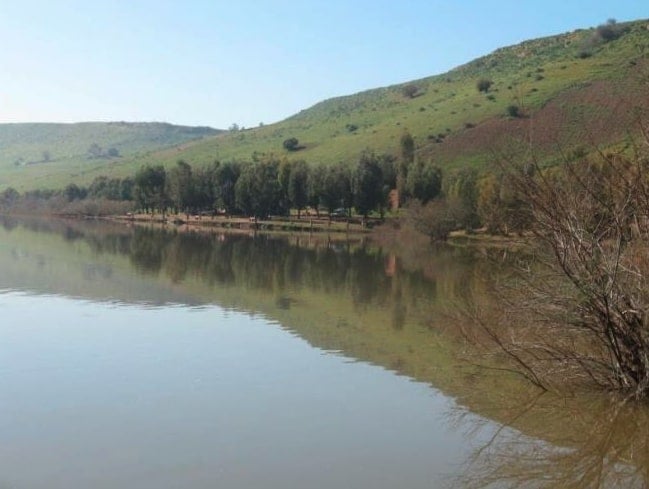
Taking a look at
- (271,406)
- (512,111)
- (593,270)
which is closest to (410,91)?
(512,111)

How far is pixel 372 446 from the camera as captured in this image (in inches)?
557

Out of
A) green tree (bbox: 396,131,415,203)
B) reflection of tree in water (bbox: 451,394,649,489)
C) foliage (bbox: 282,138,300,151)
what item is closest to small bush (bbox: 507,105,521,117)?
green tree (bbox: 396,131,415,203)

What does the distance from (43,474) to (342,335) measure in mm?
13644

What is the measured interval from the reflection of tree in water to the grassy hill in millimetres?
66683

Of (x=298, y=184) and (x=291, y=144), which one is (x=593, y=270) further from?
(x=291, y=144)

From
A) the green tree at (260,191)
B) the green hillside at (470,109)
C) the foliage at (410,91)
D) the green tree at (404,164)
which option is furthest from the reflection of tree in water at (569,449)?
the foliage at (410,91)

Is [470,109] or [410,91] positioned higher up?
[410,91]

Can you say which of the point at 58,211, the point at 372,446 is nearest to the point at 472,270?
the point at 372,446

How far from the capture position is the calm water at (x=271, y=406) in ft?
42.2

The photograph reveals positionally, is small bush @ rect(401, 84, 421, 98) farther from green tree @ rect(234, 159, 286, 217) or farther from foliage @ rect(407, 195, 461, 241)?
foliage @ rect(407, 195, 461, 241)

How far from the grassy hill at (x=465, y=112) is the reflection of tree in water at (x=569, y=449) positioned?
66.7m

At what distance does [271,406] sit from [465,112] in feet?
388

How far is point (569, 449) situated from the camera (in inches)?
553

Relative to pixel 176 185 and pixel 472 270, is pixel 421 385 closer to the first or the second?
pixel 472 270
